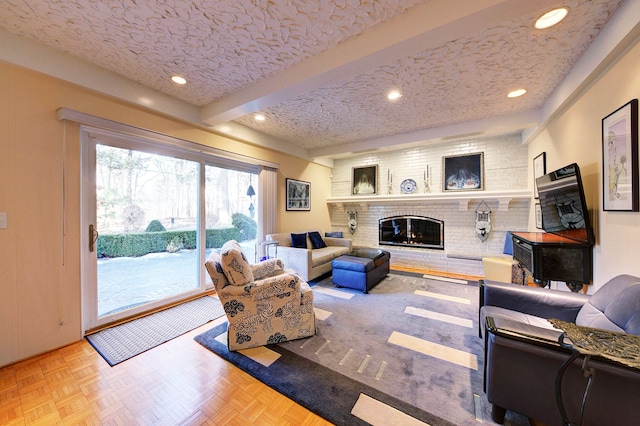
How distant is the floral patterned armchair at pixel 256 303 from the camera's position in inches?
80.0

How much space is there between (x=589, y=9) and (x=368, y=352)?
3085mm

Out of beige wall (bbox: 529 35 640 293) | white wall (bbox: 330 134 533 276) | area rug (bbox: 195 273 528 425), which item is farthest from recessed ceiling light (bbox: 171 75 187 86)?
white wall (bbox: 330 134 533 276)

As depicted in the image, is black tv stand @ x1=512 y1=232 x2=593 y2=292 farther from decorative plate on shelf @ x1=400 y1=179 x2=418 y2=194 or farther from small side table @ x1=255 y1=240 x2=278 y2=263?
small side table @ x1=255 y1=240 x2=278 y2=263

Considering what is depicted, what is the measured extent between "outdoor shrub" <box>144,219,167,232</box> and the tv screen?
180 inches

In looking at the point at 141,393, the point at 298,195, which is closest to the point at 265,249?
the point at 298,195

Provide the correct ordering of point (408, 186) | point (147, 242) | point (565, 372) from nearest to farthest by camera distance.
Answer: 1. point (565, 372)
2. point (147, 242)
3. point (408, 186)

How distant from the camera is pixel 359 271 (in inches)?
136

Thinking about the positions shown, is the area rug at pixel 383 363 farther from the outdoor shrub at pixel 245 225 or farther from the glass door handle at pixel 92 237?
the outdoor shrub at pixel 245 225

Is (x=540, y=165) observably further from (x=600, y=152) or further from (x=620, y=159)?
(x=620, y=159)

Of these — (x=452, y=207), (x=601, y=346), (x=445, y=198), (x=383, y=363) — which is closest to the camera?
(x=601, y=346)

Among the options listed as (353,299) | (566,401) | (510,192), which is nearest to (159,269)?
(353,299)

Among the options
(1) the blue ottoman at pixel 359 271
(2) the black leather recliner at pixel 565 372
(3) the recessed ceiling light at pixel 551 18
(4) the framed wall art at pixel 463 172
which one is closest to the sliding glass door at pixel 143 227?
(1) the blue ottoman at pixel 359 271

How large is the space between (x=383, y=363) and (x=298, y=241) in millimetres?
2865

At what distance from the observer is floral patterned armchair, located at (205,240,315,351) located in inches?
80.0
